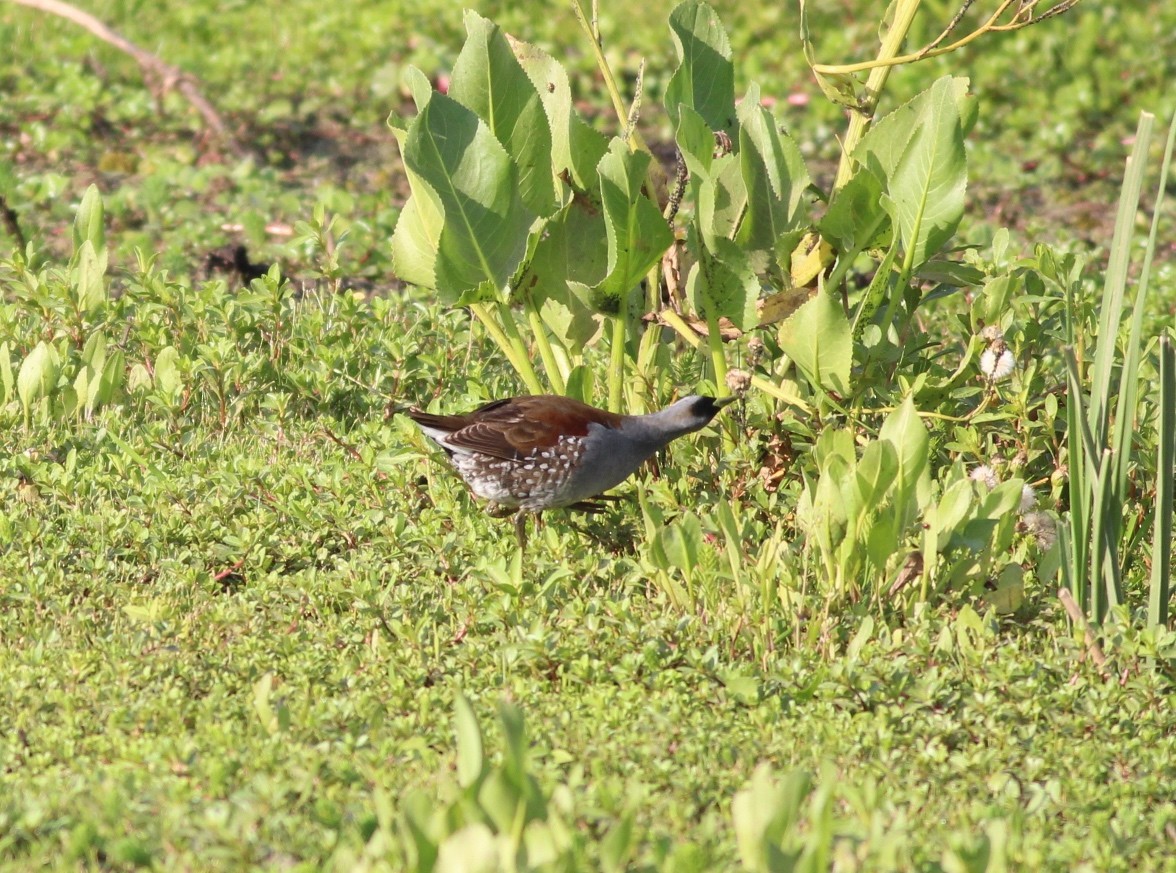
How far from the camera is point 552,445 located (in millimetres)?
4723

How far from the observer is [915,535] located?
15.1 ft

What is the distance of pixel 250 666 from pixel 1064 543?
2.27m

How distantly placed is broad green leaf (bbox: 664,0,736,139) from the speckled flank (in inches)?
45.4

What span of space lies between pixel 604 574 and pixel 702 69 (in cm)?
176

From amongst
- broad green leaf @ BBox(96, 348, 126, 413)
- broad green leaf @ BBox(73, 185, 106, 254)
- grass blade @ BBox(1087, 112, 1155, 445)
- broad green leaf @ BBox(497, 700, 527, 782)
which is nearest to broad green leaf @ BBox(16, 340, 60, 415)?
broad green leaf @ BBox(96, 348, 126, 413)

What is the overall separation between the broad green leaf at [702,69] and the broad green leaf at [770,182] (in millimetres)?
217

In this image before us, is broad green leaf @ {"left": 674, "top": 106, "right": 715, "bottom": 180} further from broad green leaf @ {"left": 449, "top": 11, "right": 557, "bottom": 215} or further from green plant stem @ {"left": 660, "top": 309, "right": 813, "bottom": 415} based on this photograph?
green plant stem @ {"left": 660, "top": 309, "right": 813, "bottom": 415}

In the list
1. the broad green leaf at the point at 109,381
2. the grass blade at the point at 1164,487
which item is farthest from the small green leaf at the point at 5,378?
the grass blade at the point at 1164,487

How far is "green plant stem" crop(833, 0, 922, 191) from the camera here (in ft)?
15.8

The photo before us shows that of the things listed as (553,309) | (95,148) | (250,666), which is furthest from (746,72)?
(250,666)

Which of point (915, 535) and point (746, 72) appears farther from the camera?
point (746, 72)

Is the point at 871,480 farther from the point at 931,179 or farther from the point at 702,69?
the point at 702,69

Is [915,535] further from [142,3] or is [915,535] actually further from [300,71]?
[142,3]

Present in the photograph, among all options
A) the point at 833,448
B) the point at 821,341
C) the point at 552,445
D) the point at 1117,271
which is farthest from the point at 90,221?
the point at 1117,271
